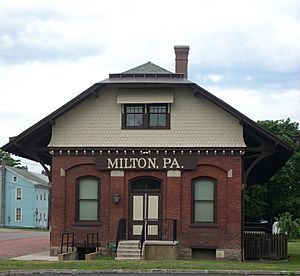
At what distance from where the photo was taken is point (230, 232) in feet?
93.4

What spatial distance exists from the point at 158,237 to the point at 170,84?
650cm

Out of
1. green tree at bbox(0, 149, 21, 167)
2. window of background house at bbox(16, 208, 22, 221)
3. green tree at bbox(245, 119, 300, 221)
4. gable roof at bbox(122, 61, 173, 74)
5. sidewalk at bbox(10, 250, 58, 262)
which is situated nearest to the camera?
sidewalk at bbox(10, 250, 58, 262)

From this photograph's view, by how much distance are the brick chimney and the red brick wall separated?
6481 millimetres

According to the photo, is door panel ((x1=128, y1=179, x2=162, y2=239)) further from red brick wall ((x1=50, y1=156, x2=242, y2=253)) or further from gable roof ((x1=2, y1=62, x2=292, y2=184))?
gable roof ((x1=2, y1=62, x2=292, y2=184))

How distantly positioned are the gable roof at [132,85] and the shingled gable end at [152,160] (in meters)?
0.05

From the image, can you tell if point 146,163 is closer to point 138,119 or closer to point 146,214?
point 138,119

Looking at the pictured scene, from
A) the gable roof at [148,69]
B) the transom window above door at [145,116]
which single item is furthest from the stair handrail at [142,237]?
the gable roof at [148,69]

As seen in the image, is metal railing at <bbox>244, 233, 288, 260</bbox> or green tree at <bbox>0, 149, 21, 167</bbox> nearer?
metal railing at <bbox>244, 233, 288, 260</bbox>

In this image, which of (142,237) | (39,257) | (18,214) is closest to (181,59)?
(142,237)

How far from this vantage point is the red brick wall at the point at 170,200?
28.5 m

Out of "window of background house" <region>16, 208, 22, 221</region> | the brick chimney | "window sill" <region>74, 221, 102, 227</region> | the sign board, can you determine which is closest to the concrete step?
"window sill" <region>74, 221, 102, 227</region>

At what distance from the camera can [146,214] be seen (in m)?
29.2

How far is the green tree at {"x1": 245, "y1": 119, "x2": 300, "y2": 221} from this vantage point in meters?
57.9

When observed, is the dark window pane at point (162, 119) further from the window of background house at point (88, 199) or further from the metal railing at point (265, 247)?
the metal railing at point (265, 247)
